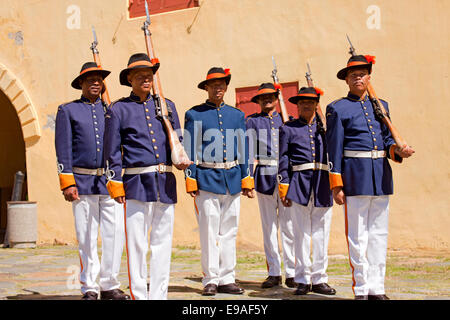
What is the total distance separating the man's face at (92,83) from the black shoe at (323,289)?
107 inches

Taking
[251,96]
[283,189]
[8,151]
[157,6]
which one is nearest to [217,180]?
[283,189]

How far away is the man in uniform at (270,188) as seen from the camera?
616 centimetres

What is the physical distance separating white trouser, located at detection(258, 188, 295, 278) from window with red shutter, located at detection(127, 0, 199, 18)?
4413 mm

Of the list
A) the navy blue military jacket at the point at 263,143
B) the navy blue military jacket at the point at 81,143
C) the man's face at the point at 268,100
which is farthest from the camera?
the man's face at the point at 268,100

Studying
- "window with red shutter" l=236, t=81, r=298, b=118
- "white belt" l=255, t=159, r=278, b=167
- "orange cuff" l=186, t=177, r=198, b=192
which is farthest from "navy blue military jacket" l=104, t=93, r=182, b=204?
"window with red shutter" l=236, t=81, r=298, b=118

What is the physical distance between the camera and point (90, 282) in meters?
5.22

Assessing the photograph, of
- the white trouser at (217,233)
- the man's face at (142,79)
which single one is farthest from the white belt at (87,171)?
the man's face at (142,79)

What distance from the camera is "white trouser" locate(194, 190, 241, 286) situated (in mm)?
5570

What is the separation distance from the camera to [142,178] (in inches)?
178

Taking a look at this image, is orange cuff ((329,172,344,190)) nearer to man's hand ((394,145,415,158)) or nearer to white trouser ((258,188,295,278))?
man's hand ((394,145,415,158))

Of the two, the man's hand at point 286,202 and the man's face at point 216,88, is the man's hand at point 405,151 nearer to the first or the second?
the man's hand at point 286,202

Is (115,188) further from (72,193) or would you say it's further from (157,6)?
(157,6)

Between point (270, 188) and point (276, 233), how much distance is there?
478mm

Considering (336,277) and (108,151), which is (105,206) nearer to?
(108,151)
